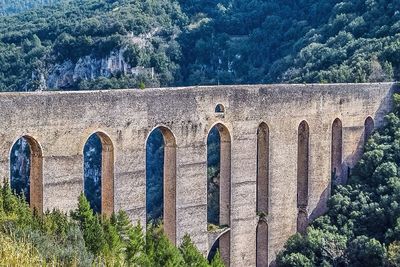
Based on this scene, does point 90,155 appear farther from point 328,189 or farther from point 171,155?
Result: point 171,155

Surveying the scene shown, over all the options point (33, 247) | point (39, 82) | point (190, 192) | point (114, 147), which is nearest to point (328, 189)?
point (190, 192)

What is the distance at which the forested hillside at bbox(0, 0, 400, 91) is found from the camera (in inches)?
1790

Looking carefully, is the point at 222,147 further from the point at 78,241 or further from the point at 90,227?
the point at 78,241

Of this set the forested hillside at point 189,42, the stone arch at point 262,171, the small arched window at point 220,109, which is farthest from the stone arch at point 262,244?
the forested hillside at point 189,42

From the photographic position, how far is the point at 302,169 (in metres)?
30.0

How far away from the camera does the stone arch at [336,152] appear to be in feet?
103

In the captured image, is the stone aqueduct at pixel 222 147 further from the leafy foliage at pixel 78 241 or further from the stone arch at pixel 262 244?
the leafy foliage at pixel 78 241

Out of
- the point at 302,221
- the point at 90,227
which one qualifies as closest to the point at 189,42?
the point at 302,221

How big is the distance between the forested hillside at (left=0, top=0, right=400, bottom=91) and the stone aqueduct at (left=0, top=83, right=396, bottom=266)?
1219cm

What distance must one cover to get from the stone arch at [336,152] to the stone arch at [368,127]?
1.73 m

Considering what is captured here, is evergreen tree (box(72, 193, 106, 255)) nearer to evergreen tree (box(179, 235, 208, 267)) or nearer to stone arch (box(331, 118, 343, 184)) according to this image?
evergreen tree (box(179, 235, 208, 267))

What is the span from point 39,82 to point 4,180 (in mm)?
Answer: 31710

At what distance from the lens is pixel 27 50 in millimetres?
55062

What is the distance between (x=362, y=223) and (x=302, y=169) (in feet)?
9.65
